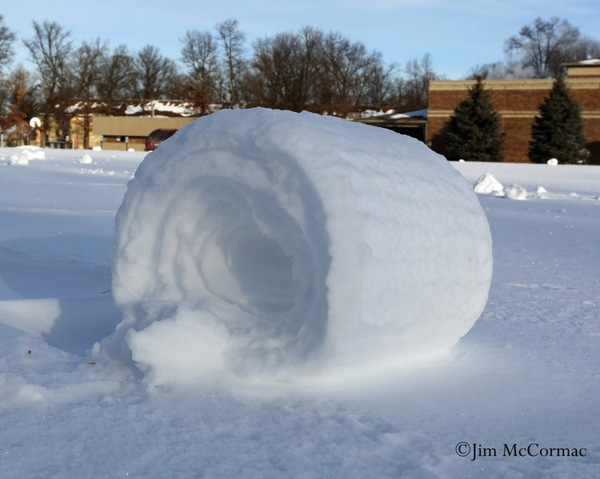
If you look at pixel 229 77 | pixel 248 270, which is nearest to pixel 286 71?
pixel 229 77

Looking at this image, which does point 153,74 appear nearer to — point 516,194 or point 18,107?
point 18,107

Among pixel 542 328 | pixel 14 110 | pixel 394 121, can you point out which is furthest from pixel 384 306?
pixel 14 110

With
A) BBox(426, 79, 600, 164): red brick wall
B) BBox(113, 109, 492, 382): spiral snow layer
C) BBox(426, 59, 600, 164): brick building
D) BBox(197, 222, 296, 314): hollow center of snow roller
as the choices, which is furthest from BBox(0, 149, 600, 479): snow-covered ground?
BBox(426, 59, 600, 164): brick building

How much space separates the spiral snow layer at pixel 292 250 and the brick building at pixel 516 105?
3541 centimetres

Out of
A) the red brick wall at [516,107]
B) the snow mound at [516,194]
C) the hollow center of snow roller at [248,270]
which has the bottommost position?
the snow mound at [516,194]

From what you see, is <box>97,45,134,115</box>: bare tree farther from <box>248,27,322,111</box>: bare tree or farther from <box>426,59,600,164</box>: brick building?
<box>426,59,600,164</box>: brick building

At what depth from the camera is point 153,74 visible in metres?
63.2

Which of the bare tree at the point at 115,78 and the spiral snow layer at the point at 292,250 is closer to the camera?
the spiral snow layer at the point at 292,250

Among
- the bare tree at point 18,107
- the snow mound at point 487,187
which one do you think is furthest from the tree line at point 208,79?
the snow mound at point 487,187

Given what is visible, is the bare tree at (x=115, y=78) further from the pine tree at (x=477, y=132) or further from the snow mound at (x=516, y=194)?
the snow mound at (x=516, y=194)

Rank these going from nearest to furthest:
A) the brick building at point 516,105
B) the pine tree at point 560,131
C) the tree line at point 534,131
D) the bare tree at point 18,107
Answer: the pine tree at point 560,131, the tree line at point 534,131, the brick building at point 516,105, the bare tree at point 18,107

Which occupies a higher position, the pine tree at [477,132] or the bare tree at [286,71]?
the bare tree at [286,71]

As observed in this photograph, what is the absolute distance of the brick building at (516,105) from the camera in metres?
36.5

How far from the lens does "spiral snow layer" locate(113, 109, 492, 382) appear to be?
2.51 metres
